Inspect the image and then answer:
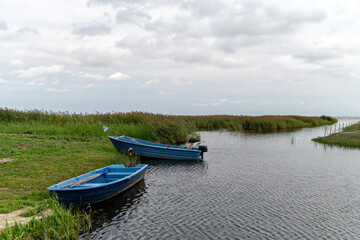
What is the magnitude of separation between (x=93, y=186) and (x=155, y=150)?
9.69 metres

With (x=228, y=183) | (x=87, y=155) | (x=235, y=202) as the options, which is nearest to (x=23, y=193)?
(x=87, y=155)

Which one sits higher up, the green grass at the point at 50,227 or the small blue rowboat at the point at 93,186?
the small blue rowboat at the point at 93,186

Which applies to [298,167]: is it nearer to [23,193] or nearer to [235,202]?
[235,202]

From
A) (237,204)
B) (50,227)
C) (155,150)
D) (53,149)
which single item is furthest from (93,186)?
(155,150)

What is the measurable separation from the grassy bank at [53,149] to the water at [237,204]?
1842 millimetres

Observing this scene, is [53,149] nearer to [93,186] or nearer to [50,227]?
[93,186]

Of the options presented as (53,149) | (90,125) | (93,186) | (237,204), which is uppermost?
(90,125)

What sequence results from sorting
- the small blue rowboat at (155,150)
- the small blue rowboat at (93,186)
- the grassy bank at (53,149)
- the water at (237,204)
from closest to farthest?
the water at (237,204), the grassy bank at (53,149), the small blue rowboat at (93,186), the small blue rowboat at (155,150)

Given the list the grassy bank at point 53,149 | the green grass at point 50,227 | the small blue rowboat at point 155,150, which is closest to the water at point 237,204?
the green grass at point 50,227

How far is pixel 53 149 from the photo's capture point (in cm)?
1573

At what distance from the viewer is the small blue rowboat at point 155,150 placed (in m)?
18.0

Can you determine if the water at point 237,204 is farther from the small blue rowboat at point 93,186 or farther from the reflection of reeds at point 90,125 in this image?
the reflection of reeds at point 90,125

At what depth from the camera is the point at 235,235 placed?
26.2ft

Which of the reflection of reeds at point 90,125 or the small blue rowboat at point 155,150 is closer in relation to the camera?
the small blue rowboat at point 155,150
